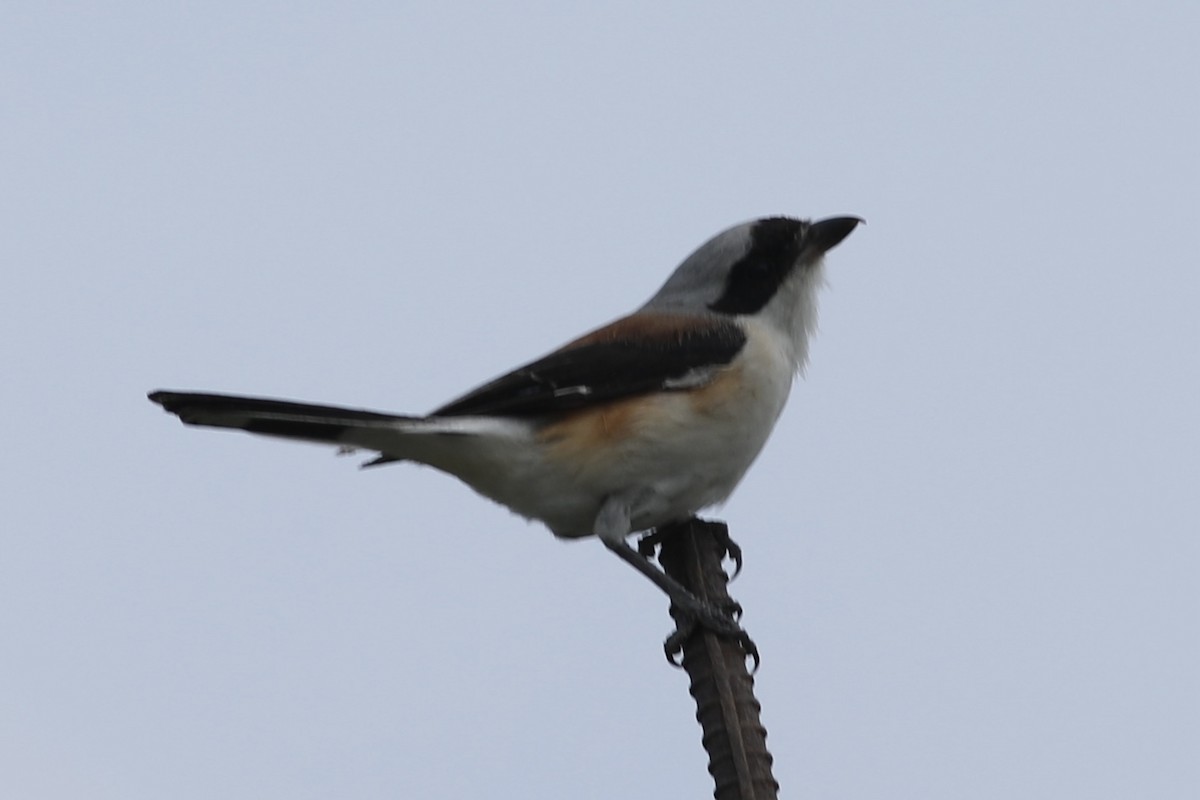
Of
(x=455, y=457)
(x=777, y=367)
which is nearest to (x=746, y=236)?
(x=777, y=367)

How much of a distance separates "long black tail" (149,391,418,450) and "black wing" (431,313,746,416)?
1.33 ft

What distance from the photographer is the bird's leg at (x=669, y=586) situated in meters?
4.57

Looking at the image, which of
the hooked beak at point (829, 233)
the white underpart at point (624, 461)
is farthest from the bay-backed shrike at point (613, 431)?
the hooked beak at point (829, 233)

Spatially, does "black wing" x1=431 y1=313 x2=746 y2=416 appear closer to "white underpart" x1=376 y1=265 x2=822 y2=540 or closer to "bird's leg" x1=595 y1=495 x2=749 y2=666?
"white underpart" x1=376 y1=265 x2=822 y2=540

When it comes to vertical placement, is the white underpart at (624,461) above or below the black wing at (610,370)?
below

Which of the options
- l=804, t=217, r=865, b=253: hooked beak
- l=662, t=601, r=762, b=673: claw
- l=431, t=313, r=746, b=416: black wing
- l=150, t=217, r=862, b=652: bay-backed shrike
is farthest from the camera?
l=804, t=217, r=865, b=253: hooked beak

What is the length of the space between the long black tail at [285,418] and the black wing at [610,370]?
0.40 meters

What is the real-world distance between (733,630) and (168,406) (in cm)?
177

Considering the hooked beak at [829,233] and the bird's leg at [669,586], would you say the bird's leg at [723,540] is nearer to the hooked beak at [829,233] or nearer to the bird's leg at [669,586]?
the bird's leg at [669,586]

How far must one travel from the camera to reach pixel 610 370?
5664mm

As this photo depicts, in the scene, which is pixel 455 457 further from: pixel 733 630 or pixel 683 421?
pixel 733 630

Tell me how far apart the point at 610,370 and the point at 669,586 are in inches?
37.7

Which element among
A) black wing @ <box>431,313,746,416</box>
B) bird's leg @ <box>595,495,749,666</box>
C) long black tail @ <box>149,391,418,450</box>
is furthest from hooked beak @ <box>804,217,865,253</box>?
long black tail @ <box>149,391,418,450</box>

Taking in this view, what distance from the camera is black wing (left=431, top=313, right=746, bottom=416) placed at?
554 cm
